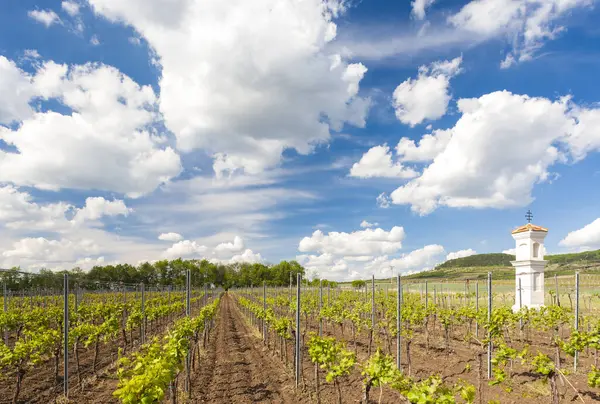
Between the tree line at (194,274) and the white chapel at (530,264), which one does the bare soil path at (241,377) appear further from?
the tree line at (194,274)

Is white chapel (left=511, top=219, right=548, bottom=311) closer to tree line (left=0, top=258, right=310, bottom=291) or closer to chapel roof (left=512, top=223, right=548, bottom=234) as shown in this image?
chapel roof (left=512, top=223, right=548, bottom=234)

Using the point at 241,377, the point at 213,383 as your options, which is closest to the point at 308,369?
the point at 241,377

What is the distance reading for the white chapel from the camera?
20.7m

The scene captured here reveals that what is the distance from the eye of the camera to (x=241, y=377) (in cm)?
1193

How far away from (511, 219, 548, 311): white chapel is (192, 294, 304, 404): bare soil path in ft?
48.5

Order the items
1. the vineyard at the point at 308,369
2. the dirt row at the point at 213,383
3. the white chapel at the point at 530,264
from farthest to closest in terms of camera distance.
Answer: the white chapel at the point at 530,264
the dirt row at the point at 213,383
the vineyard at the point at 308,369

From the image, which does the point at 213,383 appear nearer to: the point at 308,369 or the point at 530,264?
the point at 308,369

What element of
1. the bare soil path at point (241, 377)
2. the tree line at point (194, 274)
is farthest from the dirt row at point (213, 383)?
the tree line at point (194, 274)

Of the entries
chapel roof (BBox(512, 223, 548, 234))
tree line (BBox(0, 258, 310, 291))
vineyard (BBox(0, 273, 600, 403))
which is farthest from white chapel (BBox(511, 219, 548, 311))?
tree line (BBox(0, 258, 310, 291))

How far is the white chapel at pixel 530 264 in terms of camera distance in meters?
20.7

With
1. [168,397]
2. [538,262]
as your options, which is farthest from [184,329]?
[538,262]

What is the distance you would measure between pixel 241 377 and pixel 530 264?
17.3 meters

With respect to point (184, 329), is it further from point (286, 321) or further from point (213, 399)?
point (286, 321)

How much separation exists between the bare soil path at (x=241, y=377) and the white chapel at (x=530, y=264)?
14787mm
